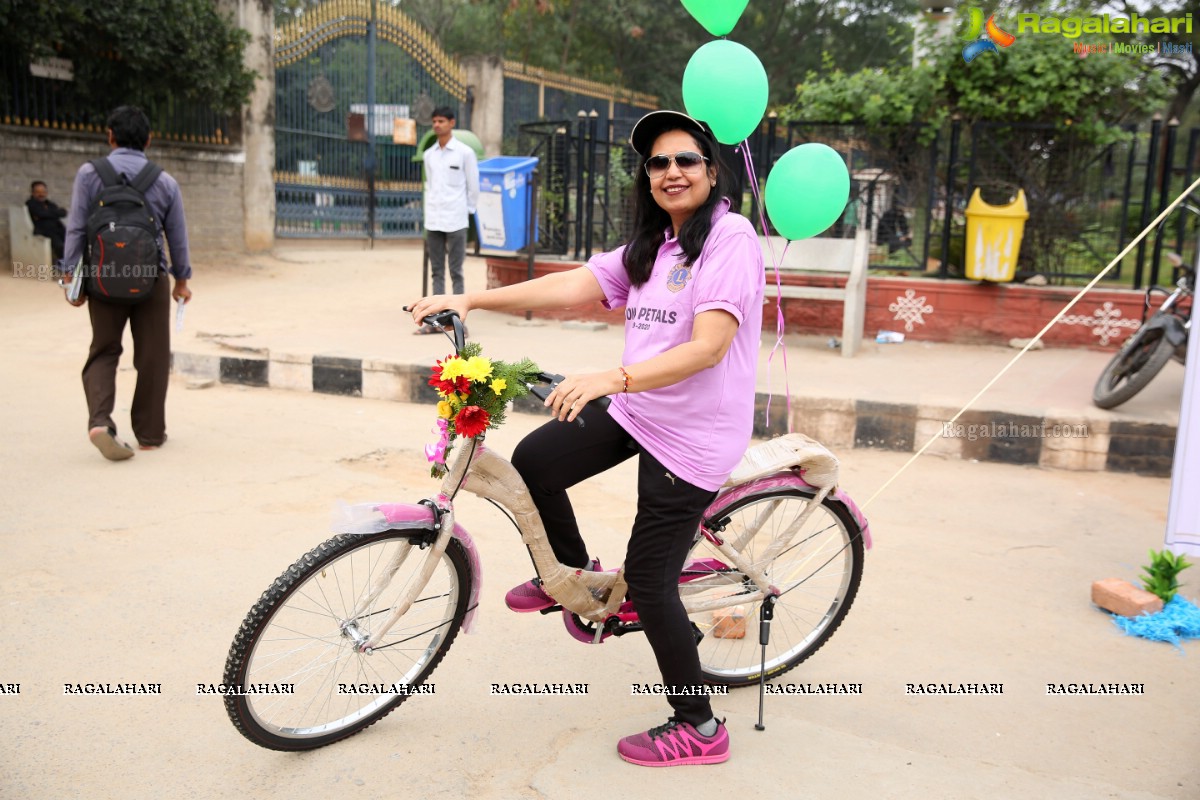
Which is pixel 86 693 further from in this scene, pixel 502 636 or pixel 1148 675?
pixel 1148 675

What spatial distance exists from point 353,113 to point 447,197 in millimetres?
7816

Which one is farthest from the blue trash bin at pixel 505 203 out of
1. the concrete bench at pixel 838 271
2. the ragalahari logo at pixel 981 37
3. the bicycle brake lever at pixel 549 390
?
the bicycle brake lever at pixel 549 390

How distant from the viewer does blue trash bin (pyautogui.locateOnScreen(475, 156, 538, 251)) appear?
356 inches

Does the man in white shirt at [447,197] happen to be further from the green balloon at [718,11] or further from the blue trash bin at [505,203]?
the green balloon at [718,11]

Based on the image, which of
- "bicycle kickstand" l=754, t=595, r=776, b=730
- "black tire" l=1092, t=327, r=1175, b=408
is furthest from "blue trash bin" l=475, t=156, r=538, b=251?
"bicycle kickstand" l=754, t=595, r=776, b=730

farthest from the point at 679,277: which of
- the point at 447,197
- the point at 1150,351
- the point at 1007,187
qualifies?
the point at 1007,187

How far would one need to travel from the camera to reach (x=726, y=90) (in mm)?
3131

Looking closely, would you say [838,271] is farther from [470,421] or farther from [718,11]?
[470,421]

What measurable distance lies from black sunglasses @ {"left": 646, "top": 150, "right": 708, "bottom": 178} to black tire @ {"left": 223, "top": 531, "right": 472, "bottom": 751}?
1100 millimetres

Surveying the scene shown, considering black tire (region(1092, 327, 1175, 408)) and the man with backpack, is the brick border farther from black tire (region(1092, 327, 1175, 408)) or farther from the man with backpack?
the man with backpack

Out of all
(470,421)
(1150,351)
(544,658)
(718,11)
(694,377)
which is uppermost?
(718,11)

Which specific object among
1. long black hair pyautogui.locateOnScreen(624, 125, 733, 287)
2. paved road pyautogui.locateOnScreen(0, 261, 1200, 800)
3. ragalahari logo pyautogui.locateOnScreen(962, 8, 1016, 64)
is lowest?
paved road pyautogui.locateOnScreen(0, 261, 1200, 800)

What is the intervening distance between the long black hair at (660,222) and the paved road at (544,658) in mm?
1288

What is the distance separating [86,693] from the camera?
2.78 metres
